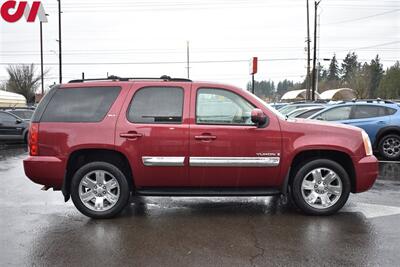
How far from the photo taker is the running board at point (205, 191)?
599 cm

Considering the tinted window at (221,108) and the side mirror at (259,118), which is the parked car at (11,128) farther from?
the side mirror at (259,118)

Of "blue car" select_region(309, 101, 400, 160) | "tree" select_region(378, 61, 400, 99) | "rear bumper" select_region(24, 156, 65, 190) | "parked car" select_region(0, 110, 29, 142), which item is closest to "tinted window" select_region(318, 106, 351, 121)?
"blue car" select_region(309, 101, 400, 160)

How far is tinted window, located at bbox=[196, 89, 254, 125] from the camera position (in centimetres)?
595

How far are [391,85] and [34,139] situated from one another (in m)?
78.0

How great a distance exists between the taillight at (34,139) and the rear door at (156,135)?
109 centimetres

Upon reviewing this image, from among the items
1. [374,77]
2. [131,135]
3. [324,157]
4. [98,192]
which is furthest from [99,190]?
[374,77]

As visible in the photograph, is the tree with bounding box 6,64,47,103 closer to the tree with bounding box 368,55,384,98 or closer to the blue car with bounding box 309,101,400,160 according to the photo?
the tree with bounding box 368,55,384,98

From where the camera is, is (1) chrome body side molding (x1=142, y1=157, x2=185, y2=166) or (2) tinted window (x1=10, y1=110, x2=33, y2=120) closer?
(1) chrome body side molding (x1=142, y1=157, x2=185, y2=166)

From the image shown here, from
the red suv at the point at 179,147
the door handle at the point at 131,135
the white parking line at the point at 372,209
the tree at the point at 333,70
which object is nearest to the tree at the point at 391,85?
the tree at the point at 333,70

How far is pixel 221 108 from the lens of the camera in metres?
6.00

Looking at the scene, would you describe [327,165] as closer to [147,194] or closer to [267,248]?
[267,248]

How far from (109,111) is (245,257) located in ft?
8.81

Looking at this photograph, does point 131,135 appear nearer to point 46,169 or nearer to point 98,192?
point 98,192

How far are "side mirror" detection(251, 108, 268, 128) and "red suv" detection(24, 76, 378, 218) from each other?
1 cm
